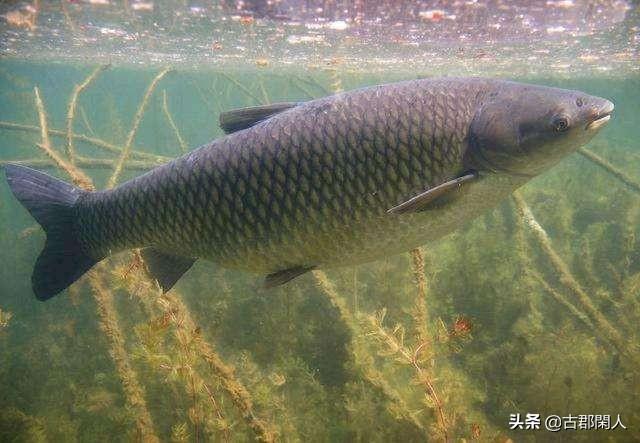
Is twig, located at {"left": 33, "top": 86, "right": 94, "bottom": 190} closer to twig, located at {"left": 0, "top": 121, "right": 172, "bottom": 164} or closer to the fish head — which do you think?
twig, located at {"left": 0, "top": 121, "right": 172, "bottom": 164}

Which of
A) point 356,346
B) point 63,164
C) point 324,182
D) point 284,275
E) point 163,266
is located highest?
point 324,182

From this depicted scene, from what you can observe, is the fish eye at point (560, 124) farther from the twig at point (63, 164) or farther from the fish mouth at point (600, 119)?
the twig at point (63, 164)

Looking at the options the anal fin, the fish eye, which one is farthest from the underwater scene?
the fish eye

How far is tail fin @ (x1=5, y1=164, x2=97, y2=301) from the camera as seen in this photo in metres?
3.25

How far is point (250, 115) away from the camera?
3.27 m

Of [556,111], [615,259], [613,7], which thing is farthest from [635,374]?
[613,7]

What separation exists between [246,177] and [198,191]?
1.19ft

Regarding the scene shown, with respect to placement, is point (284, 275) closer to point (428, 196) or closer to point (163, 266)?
point (163, 266)

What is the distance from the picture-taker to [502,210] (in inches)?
456

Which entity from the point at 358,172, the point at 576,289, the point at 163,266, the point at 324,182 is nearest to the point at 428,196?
the point at 358,172

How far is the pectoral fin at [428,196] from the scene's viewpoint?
7.75ft

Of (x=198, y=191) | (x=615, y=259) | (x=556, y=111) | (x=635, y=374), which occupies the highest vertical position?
(x=556, y=111)

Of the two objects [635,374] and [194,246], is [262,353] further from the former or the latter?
[635,374]

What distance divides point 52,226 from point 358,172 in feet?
8.19
